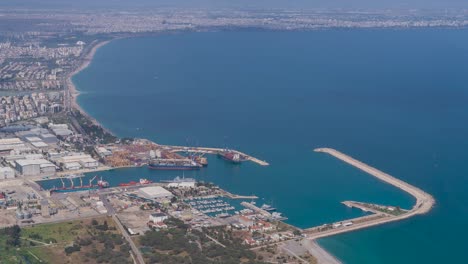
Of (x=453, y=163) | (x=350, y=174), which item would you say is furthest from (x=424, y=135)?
(x=350, y=174)

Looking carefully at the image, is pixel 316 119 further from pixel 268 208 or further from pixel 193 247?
pixel 193 247

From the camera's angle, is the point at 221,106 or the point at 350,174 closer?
the point at 350,174

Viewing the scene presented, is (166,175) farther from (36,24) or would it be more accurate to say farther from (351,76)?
(36,24)

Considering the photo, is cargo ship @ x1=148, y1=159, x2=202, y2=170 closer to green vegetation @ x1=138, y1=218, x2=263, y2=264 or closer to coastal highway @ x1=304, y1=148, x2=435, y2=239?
coastal highway @ x1=304, y1=148, x2=435, y2=239

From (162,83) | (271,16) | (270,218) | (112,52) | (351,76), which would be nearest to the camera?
(270,218)

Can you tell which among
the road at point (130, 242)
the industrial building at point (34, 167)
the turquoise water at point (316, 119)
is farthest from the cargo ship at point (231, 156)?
the road at point (130, 242)

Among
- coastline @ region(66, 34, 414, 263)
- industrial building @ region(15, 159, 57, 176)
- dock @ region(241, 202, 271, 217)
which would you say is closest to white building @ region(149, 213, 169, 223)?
dock @ region(241, 202, 271, 217)

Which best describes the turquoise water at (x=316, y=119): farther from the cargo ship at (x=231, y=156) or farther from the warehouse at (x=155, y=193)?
the warehouse at (x=155, y=193)
